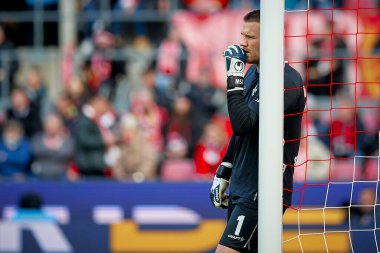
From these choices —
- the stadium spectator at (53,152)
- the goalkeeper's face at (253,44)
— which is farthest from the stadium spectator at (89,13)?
the goalkeeper's face at (253,44)

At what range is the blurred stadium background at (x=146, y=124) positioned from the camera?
8.73 meters

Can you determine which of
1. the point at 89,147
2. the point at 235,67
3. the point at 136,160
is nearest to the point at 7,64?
the point at 89,147

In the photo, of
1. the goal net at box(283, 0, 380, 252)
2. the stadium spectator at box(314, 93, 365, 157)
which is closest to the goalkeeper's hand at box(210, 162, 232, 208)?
the goal net at box(283, 0, 380, 252)

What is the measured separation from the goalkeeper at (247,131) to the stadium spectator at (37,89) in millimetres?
6674

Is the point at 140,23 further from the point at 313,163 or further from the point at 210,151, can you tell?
the point at 313,163

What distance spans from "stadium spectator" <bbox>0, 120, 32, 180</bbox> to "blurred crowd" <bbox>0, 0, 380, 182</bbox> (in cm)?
1

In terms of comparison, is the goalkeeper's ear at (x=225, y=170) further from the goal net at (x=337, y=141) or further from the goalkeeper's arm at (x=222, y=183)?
Answer: the goal net at (x=337, y=141)

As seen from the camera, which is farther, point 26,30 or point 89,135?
point 26,30

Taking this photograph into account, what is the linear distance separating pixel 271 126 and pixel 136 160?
5831 mm

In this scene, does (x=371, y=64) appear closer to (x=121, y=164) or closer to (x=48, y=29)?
(x=121, y=164)

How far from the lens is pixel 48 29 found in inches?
489

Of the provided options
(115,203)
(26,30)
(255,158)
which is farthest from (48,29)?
(255,158)

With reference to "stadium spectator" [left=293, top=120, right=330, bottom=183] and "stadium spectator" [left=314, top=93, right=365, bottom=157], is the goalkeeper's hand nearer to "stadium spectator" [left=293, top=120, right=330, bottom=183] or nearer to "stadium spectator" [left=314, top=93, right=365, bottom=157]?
"stadium spectator" [left=293, top=120, right=330, bottom=183]

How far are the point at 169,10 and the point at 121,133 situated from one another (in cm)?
269
